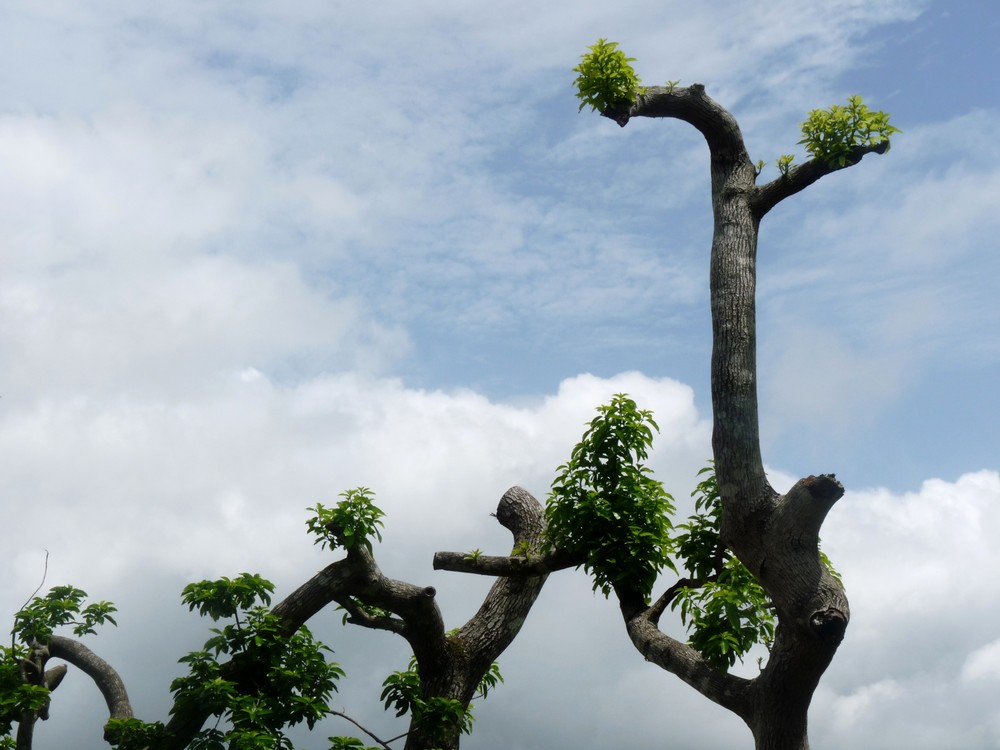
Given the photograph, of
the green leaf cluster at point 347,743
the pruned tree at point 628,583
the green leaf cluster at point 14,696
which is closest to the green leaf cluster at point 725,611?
the pruned tree at point 628,583

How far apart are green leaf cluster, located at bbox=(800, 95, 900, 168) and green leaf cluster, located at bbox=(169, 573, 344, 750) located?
8.45 meters

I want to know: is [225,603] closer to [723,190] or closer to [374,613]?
[374,613]

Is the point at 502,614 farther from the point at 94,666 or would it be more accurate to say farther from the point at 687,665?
the point at 94,666

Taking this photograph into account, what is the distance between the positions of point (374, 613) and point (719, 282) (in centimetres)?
662

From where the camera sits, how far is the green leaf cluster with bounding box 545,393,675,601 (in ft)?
41.8

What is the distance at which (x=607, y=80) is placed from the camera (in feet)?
39.4

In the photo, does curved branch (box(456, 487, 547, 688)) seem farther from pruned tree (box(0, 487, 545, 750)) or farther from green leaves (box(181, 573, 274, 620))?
green leaves (box(181, 573, 274, 620))

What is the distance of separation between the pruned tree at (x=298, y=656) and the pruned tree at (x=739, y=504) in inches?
46.3

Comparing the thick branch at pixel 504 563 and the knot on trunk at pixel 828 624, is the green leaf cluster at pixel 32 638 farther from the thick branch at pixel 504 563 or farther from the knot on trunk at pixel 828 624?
the knot on trunk at pixel 828 624

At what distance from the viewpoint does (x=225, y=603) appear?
42.1 feet

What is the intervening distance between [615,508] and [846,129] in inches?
204

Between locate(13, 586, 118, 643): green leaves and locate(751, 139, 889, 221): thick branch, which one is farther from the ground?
locate(751, 139, 889, 221): thick branch

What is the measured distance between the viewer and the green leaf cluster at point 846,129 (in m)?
11.7

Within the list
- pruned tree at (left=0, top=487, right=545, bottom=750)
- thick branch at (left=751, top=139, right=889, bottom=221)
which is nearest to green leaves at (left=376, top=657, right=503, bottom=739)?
pruned tree at (left=0, top=487, right=545, bottom=750)
